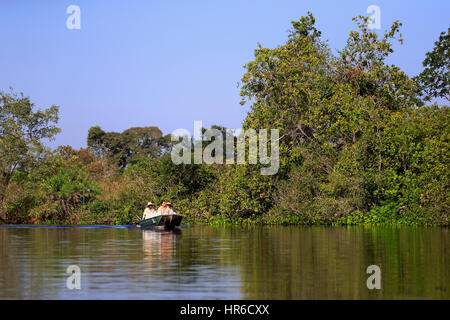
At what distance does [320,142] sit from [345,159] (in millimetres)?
3385

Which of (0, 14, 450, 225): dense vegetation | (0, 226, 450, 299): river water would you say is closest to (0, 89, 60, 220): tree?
(0, 14, 450, 225): dense vegetation

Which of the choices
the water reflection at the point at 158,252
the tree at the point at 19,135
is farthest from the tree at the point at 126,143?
the water reflection at the point at 158,252

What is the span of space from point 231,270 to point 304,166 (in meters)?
28.5

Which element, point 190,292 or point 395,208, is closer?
point 190,292

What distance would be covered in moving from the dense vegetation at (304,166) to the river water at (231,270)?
52.8 feet

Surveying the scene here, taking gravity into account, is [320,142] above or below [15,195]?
above

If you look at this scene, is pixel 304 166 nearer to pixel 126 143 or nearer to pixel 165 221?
pixel 165 221

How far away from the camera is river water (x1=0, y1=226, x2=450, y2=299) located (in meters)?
13.3

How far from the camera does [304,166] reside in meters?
45.2

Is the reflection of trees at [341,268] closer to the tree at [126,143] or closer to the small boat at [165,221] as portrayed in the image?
the small boat at [165,221]

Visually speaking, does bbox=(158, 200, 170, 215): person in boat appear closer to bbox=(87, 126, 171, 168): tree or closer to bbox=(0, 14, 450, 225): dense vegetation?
bbox=(0, 14, 450, 225): dense vegetation
